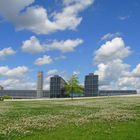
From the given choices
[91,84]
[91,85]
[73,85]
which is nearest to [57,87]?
[91,84]

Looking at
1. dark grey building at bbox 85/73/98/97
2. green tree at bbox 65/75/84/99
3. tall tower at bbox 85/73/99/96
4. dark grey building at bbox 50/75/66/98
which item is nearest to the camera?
green tree at bbox 65/75/84/99

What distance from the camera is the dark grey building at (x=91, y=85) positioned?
17379 cm

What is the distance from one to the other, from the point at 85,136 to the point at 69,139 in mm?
1539

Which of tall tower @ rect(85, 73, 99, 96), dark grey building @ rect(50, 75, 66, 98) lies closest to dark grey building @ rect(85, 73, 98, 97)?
tall tower @ rect(85, 73, 99, 96)

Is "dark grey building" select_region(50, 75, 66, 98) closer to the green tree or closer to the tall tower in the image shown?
the tall tower

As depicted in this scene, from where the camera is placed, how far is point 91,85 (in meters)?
176

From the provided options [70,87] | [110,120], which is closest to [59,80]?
[70,87]

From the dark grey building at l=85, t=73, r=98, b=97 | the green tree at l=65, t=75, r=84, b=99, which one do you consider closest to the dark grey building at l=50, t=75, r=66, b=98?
the dark grey building at l=85, t=73, r=98, b=97

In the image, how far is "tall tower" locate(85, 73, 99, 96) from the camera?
6838 inches

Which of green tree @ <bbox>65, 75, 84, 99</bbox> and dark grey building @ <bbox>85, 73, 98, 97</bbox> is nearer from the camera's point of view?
green tree @ <bbox>65, 75, 84, 99</bbox>

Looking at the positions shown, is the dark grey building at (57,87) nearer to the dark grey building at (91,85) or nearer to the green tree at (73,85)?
the dark grey building at (91,85)

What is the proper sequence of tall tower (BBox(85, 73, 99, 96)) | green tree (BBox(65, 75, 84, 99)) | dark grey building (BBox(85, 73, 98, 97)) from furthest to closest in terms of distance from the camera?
dark grey building (BBox(85, 73, 98, 97)), tall tower (BBox(85, 73, 99, 96)), green tree (BBox(65, 75, 84, 99))

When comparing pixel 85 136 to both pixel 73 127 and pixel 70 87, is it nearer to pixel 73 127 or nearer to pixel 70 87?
pixel 73 127

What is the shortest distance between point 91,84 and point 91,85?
0.67m
